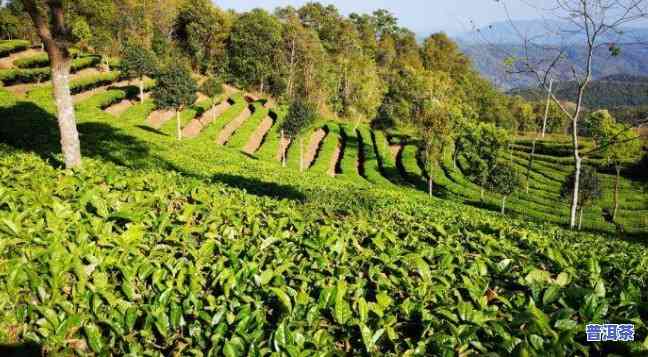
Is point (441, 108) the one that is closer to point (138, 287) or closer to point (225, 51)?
point (138, 287)

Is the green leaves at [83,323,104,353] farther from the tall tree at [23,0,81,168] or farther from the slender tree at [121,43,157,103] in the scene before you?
the slender tree at [121,43,157,103]

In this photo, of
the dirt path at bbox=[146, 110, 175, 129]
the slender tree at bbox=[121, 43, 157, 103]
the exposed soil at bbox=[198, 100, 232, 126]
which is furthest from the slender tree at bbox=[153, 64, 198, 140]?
the exposed soil at bbox=[198, 100, 232, 126]

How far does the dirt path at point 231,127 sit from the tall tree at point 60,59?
125 feet

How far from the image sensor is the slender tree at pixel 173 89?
136ft

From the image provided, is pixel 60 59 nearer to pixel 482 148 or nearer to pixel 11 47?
pixel 482 148

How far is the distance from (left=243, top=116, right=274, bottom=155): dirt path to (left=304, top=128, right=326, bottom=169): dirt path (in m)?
5.75

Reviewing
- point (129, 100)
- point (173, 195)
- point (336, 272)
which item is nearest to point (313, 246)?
point (336, 272)

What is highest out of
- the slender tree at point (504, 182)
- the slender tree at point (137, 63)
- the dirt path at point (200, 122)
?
the slender tree at point (137, 63)

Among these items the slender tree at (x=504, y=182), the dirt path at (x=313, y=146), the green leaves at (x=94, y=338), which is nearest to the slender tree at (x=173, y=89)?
the dirt path at (x=313, y=146)

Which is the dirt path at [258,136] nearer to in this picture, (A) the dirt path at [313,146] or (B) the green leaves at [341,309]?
(A) the dirt path at [313,146]

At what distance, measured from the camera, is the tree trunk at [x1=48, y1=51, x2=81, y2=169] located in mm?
9844

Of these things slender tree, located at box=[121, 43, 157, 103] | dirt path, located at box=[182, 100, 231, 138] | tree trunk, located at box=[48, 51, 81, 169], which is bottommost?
dirt path, located at box=[182, 100, 231, 138]

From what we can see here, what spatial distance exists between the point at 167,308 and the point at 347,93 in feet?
254

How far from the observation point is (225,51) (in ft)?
260
